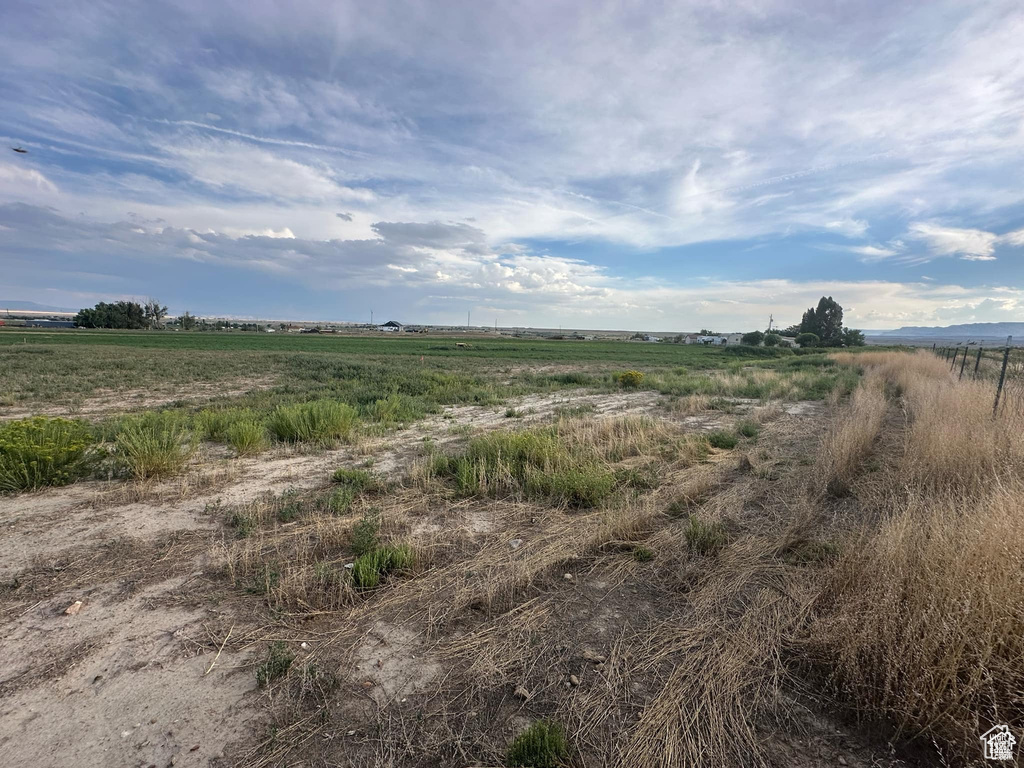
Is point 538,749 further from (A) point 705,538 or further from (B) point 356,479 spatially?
(B) point 356,479

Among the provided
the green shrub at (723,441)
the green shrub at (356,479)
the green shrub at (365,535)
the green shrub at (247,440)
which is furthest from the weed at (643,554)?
the green shrub at (247,440)

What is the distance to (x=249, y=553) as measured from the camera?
501 centimetres

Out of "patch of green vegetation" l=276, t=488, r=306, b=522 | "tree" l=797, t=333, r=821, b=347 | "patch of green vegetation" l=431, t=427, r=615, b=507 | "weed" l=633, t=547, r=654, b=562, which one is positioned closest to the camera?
"weed" l=633, t=547, r=654, b=562

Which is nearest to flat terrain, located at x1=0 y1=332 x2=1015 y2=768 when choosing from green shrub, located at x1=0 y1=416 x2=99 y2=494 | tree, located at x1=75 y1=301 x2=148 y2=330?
green shrub, located at x1=0 y1=416 x2=99 y2=494

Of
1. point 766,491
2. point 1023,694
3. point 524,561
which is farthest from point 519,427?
point 1023,694

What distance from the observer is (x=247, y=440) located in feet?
30.2

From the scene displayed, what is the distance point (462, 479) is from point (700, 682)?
4.70 meters

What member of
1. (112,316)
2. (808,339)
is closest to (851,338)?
(808,339)

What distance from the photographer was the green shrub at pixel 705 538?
5.11 meters

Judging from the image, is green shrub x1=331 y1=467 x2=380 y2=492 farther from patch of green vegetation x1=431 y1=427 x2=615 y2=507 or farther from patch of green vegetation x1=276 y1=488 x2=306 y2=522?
patch of green vegetation x1=431 y1=427 x2=615 y2=507

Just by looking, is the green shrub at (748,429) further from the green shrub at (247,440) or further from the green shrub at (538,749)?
the green shrub at (247,440)

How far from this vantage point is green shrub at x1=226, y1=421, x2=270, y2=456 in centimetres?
919

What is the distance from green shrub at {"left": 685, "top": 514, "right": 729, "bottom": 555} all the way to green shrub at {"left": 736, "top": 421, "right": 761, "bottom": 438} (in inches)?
269

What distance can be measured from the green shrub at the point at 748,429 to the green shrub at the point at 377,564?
9.56 m
